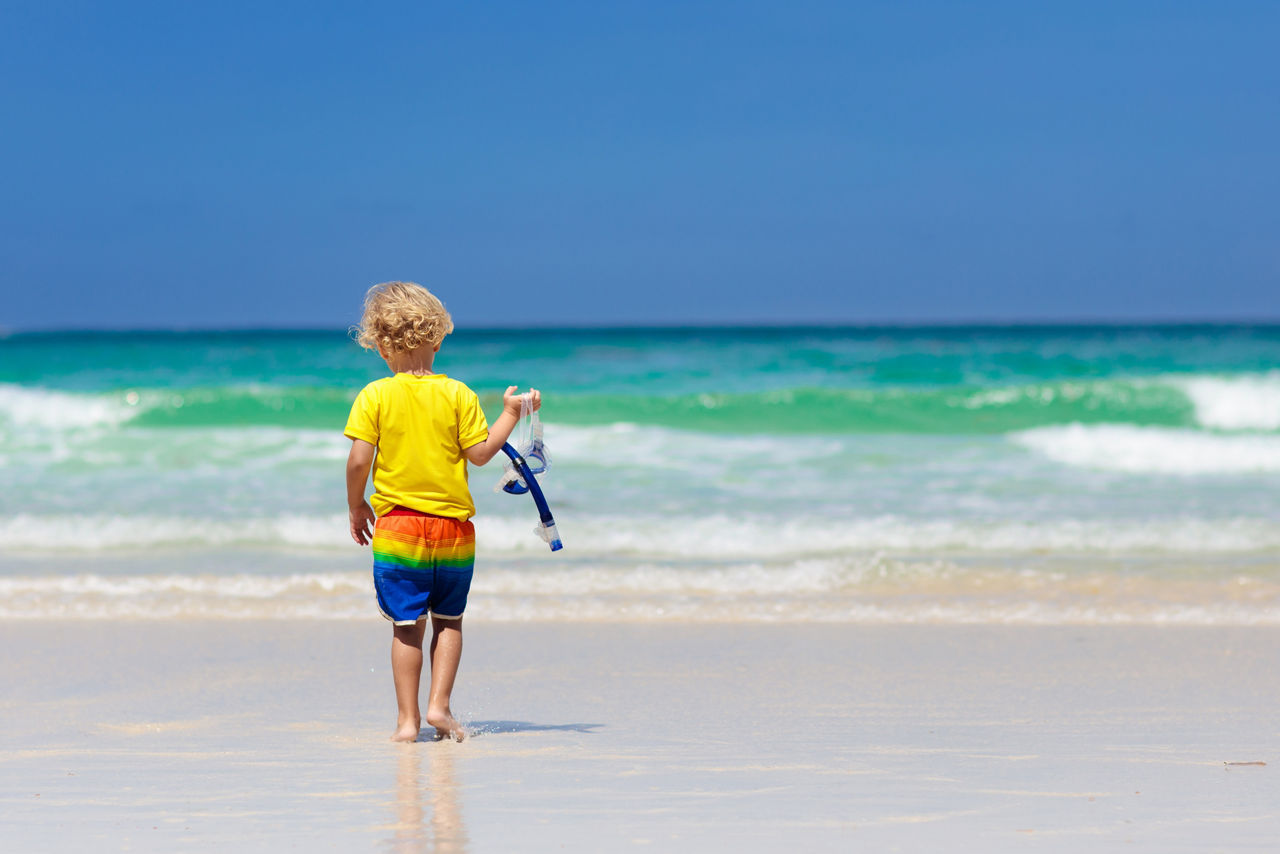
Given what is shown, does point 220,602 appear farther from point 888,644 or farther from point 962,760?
point 962,760

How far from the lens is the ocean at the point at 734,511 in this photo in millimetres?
6203

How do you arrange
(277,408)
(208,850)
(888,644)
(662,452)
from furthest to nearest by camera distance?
1. (277,408)
2. (662,452)
3. (888,644)
4. (208,850)

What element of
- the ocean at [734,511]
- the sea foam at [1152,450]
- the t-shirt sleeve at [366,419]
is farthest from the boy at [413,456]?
the sea foam at [1152,450]

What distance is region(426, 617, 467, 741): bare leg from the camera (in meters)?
3.63

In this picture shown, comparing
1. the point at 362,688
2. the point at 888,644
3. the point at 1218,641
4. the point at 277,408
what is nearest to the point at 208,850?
the point at 362,688

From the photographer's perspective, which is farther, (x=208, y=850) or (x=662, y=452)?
(x=662, y=452)

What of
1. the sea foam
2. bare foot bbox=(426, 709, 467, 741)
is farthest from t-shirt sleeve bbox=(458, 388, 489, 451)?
the sea foam

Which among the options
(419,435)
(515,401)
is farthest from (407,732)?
(515,401)

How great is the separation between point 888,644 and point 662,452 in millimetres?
7678

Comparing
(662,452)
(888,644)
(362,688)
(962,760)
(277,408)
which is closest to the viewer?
(962,760)

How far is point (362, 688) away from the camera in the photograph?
4461 millimetres

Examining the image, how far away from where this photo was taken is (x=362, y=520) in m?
3.50

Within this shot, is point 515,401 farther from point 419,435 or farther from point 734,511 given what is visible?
Answer: point 734,511

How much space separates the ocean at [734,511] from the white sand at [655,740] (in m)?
0.69
